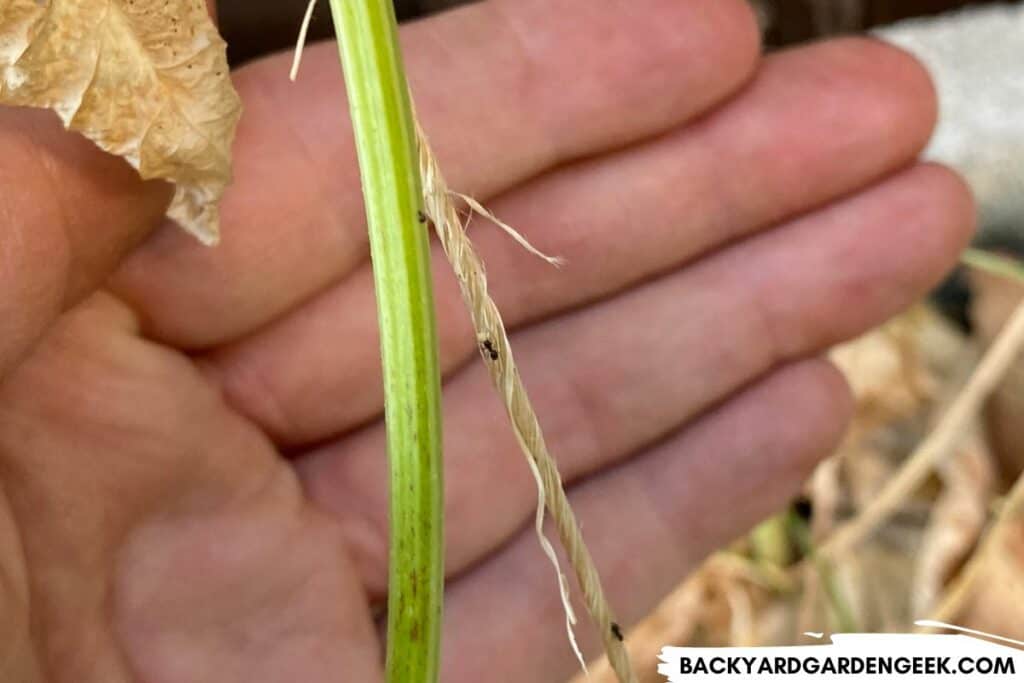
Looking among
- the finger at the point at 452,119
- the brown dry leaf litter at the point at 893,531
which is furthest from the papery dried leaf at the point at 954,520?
the finger at the point at 452,119

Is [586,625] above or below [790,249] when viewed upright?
below

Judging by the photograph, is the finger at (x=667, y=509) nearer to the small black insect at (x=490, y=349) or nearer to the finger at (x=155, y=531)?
the finger at (x=155, y=531)

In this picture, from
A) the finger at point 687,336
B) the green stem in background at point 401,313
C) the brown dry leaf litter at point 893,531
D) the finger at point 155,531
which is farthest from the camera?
the brown dry leaf litter at point 893,531

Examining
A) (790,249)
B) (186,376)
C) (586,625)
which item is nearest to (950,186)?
(790,249)

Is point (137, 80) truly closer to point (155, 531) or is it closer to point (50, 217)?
point (50, 217)

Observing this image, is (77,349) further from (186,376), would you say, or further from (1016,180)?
(1016,180)

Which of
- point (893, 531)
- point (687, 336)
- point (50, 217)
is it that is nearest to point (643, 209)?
point (687, 336)
